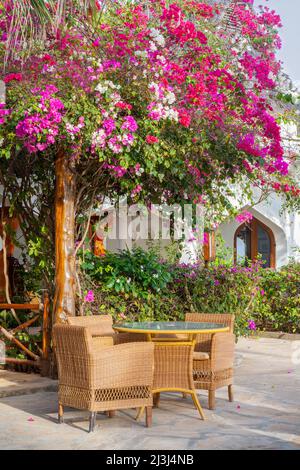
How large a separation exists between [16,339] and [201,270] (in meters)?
3.07

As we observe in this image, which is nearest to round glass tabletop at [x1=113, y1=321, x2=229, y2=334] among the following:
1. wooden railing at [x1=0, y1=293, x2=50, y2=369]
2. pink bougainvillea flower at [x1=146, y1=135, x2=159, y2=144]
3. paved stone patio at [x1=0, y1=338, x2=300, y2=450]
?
paved stone patio at [x1=0, y1=338, x2=300, y2=450]

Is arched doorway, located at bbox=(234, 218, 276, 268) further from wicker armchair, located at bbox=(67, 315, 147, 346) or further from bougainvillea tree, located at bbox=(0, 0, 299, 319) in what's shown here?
wicker armchair, located at bbox=(67, 315, 147, 346)

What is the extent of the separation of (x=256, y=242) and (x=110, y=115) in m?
13.5

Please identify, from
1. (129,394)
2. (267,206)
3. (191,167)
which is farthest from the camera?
(267,206)

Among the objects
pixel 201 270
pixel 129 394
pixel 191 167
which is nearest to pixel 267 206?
pixel 201 270

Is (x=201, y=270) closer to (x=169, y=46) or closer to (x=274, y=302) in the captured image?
(x=169, y=46)

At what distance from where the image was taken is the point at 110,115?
7.34 meters

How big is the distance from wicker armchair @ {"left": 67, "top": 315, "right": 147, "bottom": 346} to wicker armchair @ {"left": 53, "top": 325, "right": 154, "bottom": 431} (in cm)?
86

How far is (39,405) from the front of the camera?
7.24 metres

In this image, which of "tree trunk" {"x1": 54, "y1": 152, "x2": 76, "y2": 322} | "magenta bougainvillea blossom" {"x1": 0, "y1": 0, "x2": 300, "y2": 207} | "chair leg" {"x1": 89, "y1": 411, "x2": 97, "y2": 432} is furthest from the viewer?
"tree trunk" {"x1": 54, "y1": 152, "x2": 76, "y2": 322}

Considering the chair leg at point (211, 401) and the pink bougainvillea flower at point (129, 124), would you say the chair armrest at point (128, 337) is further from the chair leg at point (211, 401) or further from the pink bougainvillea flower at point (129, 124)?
the pink bougainvillea flower at point (129, 124)

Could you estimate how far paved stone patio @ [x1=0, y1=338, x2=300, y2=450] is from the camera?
5.50 meters

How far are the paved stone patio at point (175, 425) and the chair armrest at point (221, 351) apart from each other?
1.40 ft
